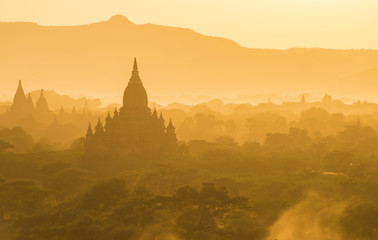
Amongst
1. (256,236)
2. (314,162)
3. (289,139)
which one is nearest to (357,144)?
(289,139)

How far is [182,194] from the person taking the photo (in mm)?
49000

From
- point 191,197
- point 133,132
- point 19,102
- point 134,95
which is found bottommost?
point 191,197

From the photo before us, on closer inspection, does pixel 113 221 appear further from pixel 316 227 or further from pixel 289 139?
pixel 289 139

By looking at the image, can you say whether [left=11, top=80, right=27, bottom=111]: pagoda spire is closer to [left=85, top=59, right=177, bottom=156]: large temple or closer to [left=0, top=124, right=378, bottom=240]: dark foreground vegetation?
[left=0, top=124, right=378, bottom=240]: dark foreground vegetation

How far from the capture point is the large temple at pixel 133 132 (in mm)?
92000

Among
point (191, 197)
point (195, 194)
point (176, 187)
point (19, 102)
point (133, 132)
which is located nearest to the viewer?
point (191, 197)

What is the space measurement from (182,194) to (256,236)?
854 cm

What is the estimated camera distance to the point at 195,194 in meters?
48.9

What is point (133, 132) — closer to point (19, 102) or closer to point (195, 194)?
point (195, 194)

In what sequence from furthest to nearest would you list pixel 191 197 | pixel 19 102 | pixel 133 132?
pixel 19 102 → pixel 133 132 → pixel 191 197

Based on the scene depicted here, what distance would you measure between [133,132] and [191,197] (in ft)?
153

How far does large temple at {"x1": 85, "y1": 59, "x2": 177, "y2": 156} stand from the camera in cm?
9200

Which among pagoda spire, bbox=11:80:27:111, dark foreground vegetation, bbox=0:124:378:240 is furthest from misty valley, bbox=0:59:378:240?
pagoda spire, bbox=11:80:27:111

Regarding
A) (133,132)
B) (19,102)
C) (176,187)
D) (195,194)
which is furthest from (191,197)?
(19,102)
